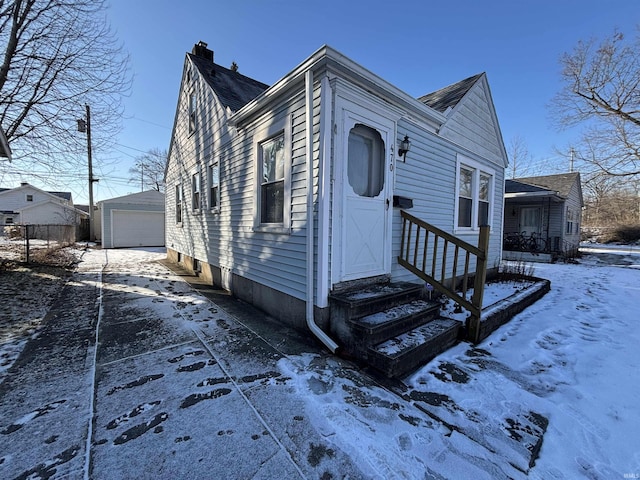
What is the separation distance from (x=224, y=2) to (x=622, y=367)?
9.48 metres

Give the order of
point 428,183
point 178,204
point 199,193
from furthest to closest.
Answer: point 178,204
point 199,193
point 428,183

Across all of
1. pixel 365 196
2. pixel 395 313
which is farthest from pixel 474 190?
pixel 395 313

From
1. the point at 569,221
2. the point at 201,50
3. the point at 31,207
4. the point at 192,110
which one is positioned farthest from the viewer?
the point at 31,207

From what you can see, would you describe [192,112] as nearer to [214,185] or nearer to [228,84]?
[228,84]

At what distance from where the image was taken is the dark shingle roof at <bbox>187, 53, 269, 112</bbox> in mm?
6418

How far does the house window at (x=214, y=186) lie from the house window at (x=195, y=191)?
3.45 feet

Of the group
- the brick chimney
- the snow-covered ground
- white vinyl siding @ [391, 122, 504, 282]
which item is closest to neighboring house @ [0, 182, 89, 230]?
the brick chimney

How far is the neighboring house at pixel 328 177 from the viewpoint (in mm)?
3389

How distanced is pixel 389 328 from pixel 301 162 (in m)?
2.33

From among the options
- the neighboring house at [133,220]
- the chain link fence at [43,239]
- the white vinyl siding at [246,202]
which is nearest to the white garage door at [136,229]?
the neighboring house at [133,220]

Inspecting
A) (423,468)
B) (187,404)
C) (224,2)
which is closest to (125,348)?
(187,404)

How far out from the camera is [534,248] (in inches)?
545

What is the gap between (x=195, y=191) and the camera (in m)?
8.13

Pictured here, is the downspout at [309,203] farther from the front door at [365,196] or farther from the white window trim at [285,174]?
the white window trim at [285,174]
